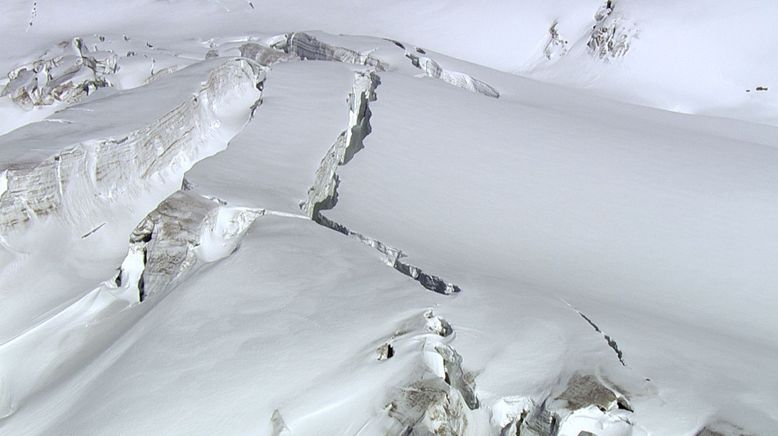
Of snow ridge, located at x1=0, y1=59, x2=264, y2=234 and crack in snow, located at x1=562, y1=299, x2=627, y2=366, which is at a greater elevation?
crack in snow, located at x1=562, y1=299, x2=627, y2=366

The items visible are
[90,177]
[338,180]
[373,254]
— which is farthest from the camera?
[338,180]

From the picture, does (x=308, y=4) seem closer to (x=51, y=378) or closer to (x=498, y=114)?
(x=498, y=114)

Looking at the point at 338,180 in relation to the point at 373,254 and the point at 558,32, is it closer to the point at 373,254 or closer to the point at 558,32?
the point at 373,254

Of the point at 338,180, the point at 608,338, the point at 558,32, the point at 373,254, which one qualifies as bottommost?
the point at 338,180

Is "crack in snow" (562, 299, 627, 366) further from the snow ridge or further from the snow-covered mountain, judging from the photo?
the snow ridge

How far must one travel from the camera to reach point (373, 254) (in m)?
6.48

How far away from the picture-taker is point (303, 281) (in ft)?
18.9

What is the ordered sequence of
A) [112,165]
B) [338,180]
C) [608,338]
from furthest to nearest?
1. [338,180]
2. [112,165]
3. [608,338]

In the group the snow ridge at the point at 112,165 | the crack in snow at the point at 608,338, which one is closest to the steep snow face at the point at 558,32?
the snow ridge at the point at 112,165

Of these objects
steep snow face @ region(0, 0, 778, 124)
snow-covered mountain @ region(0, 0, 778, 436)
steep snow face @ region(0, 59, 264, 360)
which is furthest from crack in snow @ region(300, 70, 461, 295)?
steep snow face @ region(0, 0, 778, 124)

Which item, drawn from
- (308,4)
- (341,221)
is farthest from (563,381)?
(308,4)

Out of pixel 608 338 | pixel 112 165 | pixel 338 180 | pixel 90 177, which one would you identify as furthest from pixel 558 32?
pixel 608 338

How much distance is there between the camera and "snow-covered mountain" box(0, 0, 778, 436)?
4.67 metres

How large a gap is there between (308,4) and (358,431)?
1530 cm
